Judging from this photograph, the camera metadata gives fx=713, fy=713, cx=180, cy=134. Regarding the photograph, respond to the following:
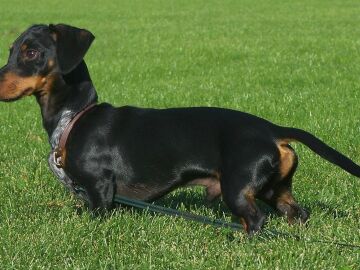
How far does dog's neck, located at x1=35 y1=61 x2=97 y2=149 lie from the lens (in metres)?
5.16

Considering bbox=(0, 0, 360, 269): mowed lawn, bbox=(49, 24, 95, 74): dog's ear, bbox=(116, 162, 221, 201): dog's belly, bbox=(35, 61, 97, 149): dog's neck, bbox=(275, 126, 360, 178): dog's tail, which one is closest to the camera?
bbox=(0, 0, 360, 269): mowed lawn

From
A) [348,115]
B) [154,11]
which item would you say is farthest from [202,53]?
[154,11]

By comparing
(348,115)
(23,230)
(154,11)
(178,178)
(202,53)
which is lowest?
(154,11)

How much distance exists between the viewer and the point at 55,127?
5.25m

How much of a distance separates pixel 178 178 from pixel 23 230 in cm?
113

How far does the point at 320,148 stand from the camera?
4.68m

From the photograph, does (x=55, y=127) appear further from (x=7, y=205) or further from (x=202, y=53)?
(x=202, y=53)

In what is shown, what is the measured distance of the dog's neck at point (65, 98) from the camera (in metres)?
5.16

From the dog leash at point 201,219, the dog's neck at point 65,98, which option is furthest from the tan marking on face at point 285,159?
the dog's neck at point 65,98

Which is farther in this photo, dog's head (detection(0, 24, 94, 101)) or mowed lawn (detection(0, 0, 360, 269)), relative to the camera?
dog's head (detection(0, 24, 94, 101))

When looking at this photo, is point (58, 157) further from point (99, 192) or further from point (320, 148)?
point (320, 148)

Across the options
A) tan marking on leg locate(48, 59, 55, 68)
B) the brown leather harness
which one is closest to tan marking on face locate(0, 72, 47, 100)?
tan marking on leg locate(48, 59, 55, 68)

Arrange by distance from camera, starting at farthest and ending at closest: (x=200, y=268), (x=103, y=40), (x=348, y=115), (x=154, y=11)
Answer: (x=154, y=11)
(x=103, y=40)
(x=348, y=115)
(x=200, y=268)

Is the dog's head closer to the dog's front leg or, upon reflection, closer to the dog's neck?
the dog's neck
